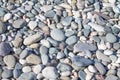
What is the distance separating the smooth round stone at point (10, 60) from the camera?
2.38m

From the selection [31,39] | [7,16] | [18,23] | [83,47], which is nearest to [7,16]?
[7,16]

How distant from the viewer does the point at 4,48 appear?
246cm

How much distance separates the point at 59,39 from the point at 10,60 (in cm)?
37

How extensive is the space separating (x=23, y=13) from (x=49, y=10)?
19cm

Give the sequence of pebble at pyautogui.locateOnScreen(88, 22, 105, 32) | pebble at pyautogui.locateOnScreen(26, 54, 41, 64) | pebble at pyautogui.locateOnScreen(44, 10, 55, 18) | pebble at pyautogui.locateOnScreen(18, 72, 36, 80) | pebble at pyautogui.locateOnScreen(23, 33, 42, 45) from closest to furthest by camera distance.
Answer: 1. pebble at pyautogui.locateOnScreen(18, 72, 36, 80)
2. pebble at pyautogui.locateOnScreen(26, 54, 41, 64)
3. pebble at pyautogui.locateOnScreen(23, 33, 42, 45)
4. pebble at pyautogui.locateOnScreen(88, 22, 105, 32)
5. pebble at pyautogui.locateOnScreen(44, 10, 55, 18)

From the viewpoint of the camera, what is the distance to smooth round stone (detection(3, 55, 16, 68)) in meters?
2.38

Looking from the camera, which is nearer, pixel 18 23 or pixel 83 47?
pixel 83 47

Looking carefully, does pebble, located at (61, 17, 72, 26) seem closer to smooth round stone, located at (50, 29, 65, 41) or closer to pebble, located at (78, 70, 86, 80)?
smooth round stone, located at (50, 29, 65, 41)

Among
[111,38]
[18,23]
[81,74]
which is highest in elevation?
[18,23]

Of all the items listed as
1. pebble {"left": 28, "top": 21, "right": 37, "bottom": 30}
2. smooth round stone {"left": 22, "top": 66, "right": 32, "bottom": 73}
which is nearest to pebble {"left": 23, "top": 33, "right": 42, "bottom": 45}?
pebble {"left": 28, "top": 21, "right": 37, "bottom": 30}

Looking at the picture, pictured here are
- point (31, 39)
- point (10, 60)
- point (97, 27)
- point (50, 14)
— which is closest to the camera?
point (10, 60)

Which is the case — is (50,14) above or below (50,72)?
above

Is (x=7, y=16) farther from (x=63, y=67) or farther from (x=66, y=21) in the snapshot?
(x=63, y=67)

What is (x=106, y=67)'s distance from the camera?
2.38m
